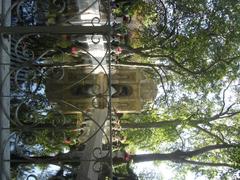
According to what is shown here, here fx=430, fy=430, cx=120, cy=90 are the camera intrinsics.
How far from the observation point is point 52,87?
4.60m

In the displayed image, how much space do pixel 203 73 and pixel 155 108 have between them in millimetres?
1490

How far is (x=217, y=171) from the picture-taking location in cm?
1087

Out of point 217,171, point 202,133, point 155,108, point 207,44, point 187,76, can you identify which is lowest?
point 217,171

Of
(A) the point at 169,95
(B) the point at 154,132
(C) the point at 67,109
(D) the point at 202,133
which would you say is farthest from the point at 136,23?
(C) the point at 67,109

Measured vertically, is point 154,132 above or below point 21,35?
below

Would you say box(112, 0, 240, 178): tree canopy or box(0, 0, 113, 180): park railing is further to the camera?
box(112, 0, 240, 178): tree canopy

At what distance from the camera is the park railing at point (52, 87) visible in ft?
11.4

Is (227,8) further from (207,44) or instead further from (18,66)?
(18,66)

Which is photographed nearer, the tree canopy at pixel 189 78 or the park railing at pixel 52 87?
the park railing at pixel 52 87

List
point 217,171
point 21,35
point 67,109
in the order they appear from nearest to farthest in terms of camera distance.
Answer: point 21,35 → point 67,109 → point 217,171

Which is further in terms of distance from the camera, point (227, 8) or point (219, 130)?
point (219, 130)

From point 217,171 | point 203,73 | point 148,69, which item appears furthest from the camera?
point 217,171

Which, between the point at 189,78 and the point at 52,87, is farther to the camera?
the point at 189,78

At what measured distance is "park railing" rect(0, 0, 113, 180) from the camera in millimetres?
3477
